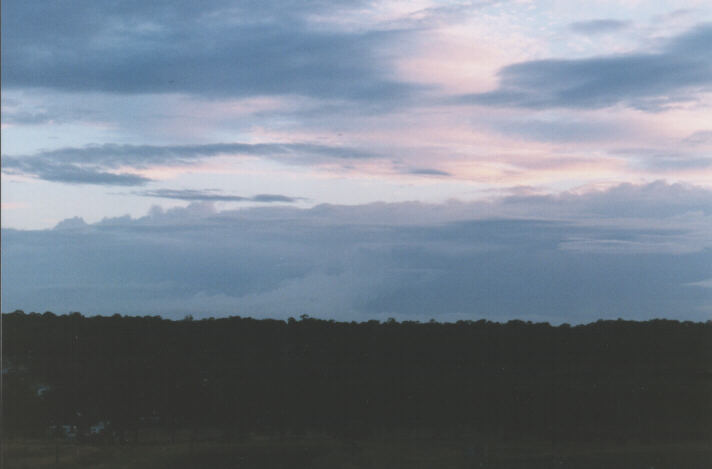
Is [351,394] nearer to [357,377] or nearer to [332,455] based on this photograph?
[357,377]

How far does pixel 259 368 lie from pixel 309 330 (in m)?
4.02

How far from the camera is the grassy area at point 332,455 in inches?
862

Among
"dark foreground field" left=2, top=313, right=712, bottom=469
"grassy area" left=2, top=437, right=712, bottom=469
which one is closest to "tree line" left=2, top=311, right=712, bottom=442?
"dark foreground field" left=2, top=313, right=712, bottom=469

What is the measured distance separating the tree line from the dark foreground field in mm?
59

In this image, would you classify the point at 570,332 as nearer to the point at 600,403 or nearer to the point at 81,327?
the point at 600,403

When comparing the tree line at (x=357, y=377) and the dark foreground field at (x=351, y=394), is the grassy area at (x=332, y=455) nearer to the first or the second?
the dark foreground field at (x=351, y=394)

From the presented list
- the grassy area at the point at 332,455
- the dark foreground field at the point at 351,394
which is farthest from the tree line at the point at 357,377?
the grassy area at the point at 332,455

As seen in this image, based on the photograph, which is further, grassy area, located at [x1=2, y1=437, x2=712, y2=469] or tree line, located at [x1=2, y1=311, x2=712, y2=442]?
tree line, located at [x1=2, y1=311, x2=712, y2=442]

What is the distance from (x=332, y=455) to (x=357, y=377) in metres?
6.32

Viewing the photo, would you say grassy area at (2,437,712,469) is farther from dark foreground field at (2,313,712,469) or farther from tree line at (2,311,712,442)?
tree line at (2,311,712,442)

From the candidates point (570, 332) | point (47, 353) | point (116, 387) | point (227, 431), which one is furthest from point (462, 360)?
point (47, 353)

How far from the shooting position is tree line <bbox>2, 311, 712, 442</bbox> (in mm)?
25547

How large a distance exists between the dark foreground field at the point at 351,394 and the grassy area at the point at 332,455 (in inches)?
2.8

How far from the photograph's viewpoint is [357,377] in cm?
2922
